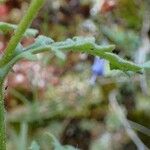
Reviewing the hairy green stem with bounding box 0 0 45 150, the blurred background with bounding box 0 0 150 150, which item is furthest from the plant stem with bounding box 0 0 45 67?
the blurred background with bounding box 0 0 150 150

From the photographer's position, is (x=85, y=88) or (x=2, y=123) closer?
(x=2, y=123)

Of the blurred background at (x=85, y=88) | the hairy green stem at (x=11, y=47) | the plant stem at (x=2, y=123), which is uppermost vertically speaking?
the blurred background at (x=85, y=88)

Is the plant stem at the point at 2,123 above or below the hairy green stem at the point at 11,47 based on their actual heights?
below

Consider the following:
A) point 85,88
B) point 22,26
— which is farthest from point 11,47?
point 85,88

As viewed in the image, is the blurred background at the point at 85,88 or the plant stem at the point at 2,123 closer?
the plant stem at the point at 2,123

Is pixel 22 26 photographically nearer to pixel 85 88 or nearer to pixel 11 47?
pixel 11 47

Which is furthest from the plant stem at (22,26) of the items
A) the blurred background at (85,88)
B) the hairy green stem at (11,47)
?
the blurred background at (85,88)

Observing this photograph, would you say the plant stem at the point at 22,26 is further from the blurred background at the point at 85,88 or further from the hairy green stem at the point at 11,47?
the blurred background at the point at 85,88

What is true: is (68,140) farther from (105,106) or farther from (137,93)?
(137,93)
